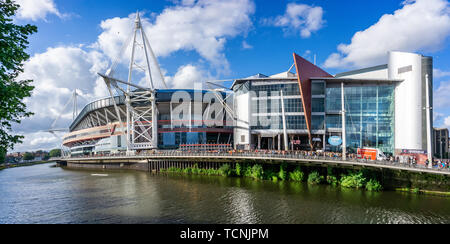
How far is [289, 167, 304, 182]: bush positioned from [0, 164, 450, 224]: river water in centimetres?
268

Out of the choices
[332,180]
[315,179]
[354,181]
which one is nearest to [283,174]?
[315,179]

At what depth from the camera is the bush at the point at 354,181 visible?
3306 centimetres

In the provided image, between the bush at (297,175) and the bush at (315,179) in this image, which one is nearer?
the bush at (315,179)

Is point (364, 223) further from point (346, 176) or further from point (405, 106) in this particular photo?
point (405, 106)

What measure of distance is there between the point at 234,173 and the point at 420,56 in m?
46.3

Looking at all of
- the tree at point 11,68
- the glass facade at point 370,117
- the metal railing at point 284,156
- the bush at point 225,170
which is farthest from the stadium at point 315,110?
the tree at point 11,68

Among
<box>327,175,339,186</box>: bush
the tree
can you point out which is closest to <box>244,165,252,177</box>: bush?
<box>327,175,339,186</box>: bush

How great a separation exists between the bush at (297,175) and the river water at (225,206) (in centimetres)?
268

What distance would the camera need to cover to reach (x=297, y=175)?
128 ft

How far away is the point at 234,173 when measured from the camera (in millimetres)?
45500

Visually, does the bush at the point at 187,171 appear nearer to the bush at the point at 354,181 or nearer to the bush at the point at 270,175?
the bush at the point at 270,175

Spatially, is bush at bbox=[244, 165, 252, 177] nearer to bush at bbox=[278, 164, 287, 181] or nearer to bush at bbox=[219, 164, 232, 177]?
bush at bbox=[219, 164, 232, 177]

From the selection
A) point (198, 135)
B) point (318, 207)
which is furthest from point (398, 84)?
point (198, 135)

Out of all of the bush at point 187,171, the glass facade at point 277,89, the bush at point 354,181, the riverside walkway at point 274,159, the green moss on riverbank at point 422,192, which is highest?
the glass facade at point 277,89
